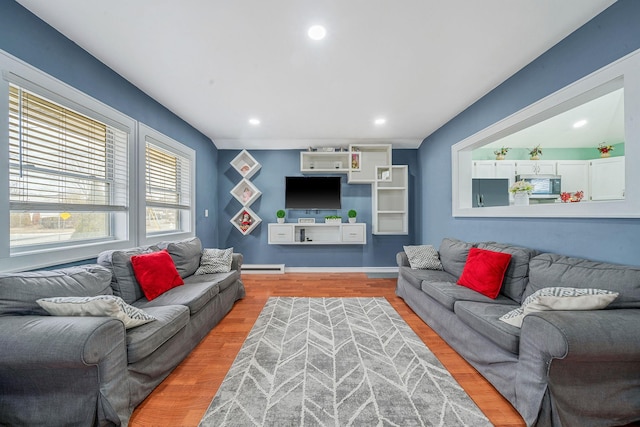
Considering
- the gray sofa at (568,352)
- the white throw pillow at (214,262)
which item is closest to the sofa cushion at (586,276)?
the gray sofa at (568,352)

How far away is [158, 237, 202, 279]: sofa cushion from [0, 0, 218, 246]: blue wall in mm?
1551

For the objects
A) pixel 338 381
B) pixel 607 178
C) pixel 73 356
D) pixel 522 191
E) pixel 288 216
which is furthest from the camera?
Answer: pixel 288 216

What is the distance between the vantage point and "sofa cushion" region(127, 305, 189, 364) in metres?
1.40

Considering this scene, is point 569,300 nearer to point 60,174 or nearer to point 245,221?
point 60,174

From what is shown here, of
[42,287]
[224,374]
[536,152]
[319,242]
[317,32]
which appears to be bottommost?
[224,374]

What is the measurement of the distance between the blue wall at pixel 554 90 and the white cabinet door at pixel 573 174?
2707 millimetres

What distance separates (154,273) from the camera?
7.11ft

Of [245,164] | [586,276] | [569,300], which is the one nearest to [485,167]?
[586,276]

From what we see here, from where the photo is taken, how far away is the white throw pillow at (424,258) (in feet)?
10.0

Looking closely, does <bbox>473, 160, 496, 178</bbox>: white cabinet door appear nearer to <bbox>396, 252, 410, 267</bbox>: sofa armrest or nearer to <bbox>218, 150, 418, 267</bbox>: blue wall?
<bbox>218, 150, 418, 267</bbox>: blue wall

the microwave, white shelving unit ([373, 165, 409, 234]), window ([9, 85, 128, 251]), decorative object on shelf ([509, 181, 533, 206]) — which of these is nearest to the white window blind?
window ([9, 85, 128, 251])

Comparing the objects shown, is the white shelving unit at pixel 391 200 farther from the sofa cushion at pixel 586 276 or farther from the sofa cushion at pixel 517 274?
the sofa cushion at pixel 586 276

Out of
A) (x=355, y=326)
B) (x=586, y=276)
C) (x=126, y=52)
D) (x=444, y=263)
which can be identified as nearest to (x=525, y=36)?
(x=586, y=276)

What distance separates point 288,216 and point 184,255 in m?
2.19
